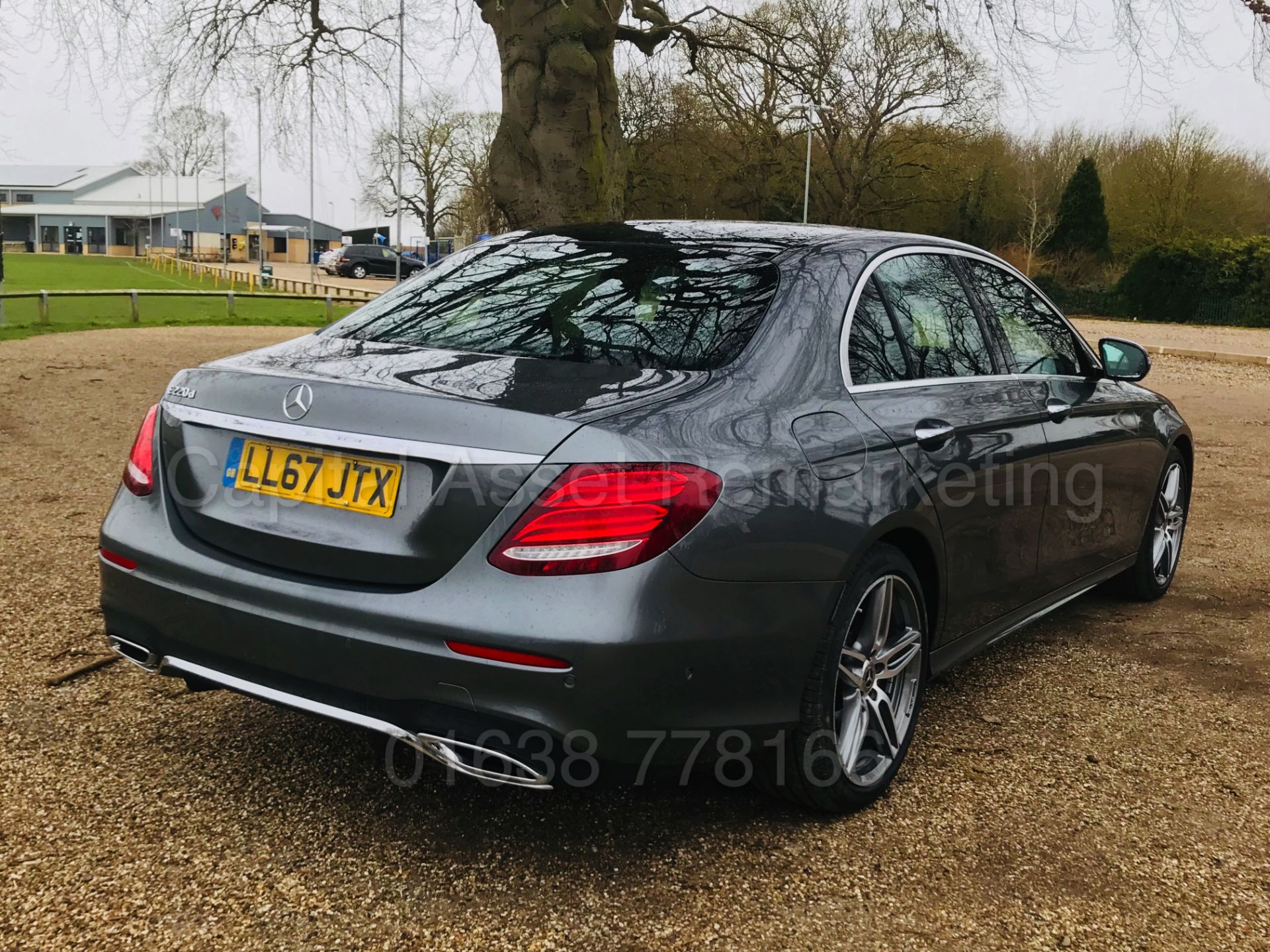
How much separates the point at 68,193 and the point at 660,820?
124 m

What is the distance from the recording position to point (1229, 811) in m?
3.29

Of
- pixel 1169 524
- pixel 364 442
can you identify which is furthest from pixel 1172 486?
pixel 364 442

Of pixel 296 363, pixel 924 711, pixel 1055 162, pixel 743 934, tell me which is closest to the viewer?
pixel 743 934

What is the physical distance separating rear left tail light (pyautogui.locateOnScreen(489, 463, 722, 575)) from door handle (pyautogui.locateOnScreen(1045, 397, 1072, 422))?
207cm

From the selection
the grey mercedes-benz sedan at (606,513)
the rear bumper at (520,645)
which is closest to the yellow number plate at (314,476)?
the grey mercedes-benz sedan at (606,513)

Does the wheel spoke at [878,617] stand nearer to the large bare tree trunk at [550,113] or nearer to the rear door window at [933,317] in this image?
the rear door window at [933,317]

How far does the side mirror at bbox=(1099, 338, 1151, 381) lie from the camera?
4766mm

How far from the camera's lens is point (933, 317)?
366 centimetres

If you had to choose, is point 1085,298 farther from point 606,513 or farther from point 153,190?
point 153,190

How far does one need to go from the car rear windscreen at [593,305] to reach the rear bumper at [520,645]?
2.13 feet

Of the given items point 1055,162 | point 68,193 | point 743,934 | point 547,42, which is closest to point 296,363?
point 743,934

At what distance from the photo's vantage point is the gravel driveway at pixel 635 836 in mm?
2592

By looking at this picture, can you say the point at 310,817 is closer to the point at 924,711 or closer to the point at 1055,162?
the point at 924,711

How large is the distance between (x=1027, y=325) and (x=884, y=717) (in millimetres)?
1722
